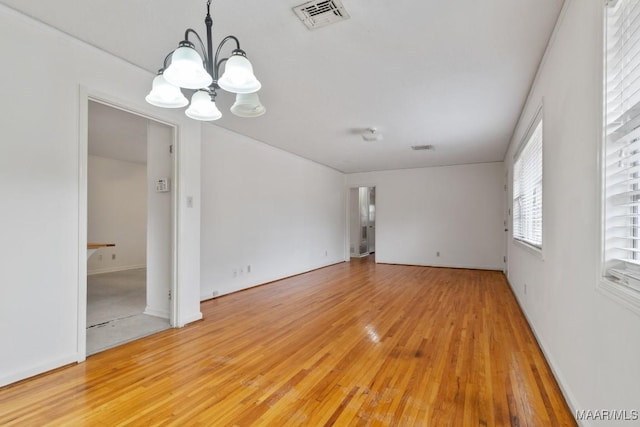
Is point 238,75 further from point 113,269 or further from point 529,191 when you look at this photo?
point 113,269

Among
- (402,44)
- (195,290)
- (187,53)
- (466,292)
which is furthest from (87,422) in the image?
(466,292)

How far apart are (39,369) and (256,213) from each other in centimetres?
347

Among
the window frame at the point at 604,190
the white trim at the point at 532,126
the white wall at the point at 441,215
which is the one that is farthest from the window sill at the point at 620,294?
the white wall at the point at 441,215

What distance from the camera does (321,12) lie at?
2.08m

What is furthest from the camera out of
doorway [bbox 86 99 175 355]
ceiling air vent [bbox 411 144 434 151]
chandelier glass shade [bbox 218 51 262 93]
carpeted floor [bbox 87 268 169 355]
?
ceiling air vent [bbox 411 144 434 151]

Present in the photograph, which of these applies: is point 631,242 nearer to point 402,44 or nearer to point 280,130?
point 402,44

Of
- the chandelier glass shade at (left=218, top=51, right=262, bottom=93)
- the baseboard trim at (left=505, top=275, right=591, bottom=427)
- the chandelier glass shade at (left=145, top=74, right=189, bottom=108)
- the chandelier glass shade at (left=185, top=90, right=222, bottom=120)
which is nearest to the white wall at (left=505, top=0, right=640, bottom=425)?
the baseboard trim at (left=505, top=275, right=591, bottom=427)

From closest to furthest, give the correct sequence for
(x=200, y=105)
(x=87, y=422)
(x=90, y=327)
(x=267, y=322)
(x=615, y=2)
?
(x=615, y=2) < (x=87, y=422) < (x=200, y=105) < (x=90, y=327) < (x=267, y=322)

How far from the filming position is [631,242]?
1380mm

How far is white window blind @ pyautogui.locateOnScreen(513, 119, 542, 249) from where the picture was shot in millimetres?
3188

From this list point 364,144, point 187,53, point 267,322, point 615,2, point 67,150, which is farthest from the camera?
point 364,144

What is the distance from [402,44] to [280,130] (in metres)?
2.62

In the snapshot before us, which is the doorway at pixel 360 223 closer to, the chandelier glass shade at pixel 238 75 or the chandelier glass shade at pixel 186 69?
the chandelier glass shade at pixel 238 75

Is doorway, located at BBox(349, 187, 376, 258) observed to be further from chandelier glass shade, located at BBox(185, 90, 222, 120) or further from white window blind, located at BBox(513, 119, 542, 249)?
chandelier glass shade, located at BBox(185, 90, 222, 120)
